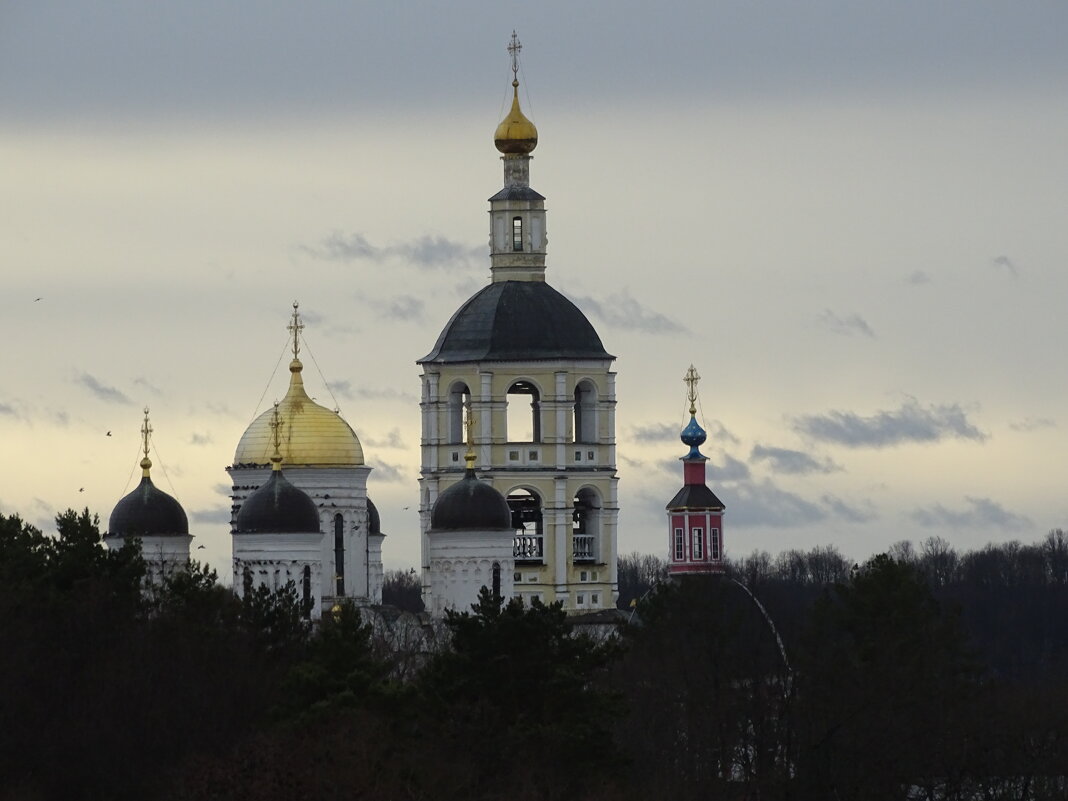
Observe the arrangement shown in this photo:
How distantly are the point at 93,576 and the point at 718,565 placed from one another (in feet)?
101

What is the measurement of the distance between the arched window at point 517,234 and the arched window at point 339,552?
19.9ft

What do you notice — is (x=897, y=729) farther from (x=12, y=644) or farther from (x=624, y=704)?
(x=12, y=644)

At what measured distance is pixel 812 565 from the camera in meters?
117

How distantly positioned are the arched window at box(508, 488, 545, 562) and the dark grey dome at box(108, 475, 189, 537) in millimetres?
6399

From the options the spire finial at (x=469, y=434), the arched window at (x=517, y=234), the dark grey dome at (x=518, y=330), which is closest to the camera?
the spire finial at (x=469, y=434)

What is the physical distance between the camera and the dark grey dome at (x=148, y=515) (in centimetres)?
7450

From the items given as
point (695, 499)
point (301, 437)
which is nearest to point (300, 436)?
point (301, 437)

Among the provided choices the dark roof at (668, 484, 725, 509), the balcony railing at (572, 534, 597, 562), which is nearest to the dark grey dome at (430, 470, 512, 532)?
the balcony railing at (572, 534, 597, 562)

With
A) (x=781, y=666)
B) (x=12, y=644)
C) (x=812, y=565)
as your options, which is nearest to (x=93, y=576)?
(x=12, y=644)

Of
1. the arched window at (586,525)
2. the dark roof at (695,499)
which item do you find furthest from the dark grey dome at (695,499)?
the arched window at (586,525)

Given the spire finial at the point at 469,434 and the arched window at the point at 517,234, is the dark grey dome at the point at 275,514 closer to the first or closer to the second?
the spire finial at the point at 469,434

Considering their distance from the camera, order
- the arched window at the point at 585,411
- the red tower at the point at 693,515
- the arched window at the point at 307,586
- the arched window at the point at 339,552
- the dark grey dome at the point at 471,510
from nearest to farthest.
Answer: the arched window at the point at 307,586 < the dark grey dome at the point at 471,510 < the arched window at the point at 339,552 < the arched window at the point at 585,411 < the red tower at the point at 693,515

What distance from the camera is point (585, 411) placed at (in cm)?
7862

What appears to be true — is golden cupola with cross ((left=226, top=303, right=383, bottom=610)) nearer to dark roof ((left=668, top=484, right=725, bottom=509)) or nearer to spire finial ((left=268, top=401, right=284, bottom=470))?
spire finial ((left=268, top=401, right=284, bottom=470))
